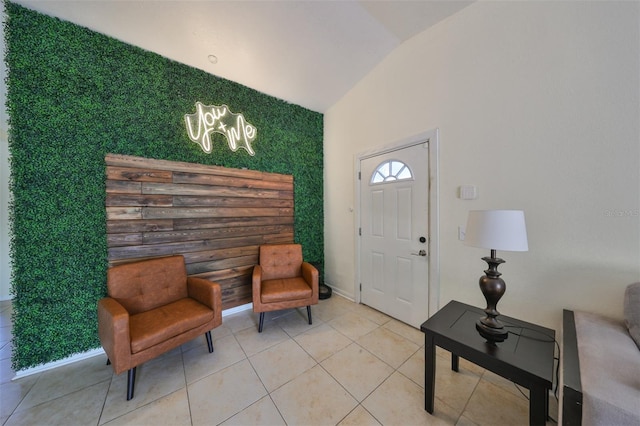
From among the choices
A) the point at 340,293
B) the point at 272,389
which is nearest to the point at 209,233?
the point at 272,389

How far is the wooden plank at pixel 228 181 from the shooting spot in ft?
7.59

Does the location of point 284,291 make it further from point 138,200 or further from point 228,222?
point 138,200

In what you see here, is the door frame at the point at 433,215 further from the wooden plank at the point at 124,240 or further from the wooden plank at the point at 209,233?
the wooden plank at the point at 124,240

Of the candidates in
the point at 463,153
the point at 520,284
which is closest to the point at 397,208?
the point at 463,153

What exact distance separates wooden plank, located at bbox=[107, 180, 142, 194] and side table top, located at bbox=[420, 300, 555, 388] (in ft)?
8.82

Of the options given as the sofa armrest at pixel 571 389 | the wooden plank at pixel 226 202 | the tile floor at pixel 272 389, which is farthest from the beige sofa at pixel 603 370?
the wooden plank at pixel 226 202

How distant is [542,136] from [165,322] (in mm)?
3135

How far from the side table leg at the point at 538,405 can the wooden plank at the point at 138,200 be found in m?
3.02

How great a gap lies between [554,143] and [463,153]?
0.55 meters

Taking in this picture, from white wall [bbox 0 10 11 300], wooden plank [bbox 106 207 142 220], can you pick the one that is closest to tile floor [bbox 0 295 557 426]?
wooden plank [bbox 106 207 142 220]

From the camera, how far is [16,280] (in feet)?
5.24

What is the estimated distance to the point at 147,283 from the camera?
6.29 feet

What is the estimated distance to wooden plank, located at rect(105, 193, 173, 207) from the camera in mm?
1943

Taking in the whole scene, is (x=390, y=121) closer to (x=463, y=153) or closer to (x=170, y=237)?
(x=463, y=153)
